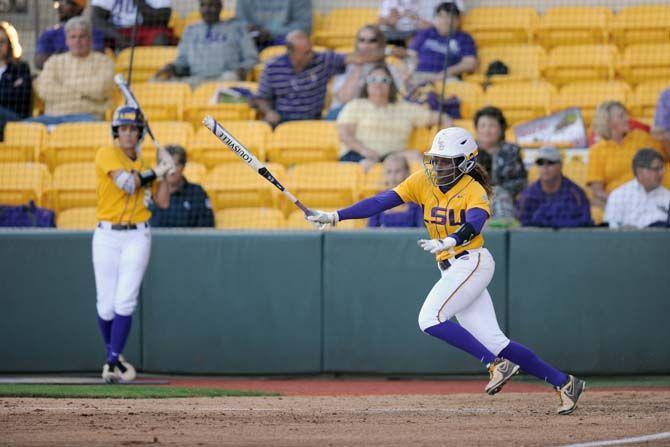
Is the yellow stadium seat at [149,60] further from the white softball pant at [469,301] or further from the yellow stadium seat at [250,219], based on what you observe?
the white softball pant at [469,301]

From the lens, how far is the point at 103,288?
28.2ft

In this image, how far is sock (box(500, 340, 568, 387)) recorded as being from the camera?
6.55m

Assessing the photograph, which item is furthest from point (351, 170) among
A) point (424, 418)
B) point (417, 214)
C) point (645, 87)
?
point (424, 418)

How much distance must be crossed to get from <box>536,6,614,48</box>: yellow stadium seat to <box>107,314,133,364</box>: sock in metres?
5.52

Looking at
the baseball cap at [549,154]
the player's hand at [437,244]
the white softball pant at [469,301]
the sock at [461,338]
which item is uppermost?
the baseball cap at [549,154]

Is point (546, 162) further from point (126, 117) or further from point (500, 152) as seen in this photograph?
point (126, 117)

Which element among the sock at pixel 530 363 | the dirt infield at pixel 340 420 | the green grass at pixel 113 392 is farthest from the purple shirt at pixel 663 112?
the green grass at pixel 113 392

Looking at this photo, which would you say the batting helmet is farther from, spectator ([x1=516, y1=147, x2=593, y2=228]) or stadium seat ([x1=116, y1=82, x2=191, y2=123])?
spectator ([x1=516, y1=147, x2=593, y2=228])

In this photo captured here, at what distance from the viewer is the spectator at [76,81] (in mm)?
10625

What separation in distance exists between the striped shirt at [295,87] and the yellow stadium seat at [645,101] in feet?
9.45

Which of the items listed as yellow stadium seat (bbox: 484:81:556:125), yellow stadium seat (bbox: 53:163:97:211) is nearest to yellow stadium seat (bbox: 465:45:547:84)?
yellow stadium seat (bbox: 484:81:556:125)

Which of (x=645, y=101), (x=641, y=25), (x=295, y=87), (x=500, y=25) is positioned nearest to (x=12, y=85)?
(x=295, y=87)

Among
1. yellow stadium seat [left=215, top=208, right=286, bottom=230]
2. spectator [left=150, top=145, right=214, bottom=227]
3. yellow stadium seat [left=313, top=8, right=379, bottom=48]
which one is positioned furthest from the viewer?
yellow stadium seat [left=313, top=8, right=379, bottom=48]

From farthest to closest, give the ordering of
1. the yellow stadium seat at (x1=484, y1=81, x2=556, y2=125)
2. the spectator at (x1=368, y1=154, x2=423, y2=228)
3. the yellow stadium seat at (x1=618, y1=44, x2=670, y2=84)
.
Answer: the yellow stadium seat at (x1=618, y1=44, x2=670, y2=84) → the yellow stadium seat at (x1=484, y1=81, x2=556, y2=125) → the spectator at (x1=368, y1=154, x2=423, y2=228)
